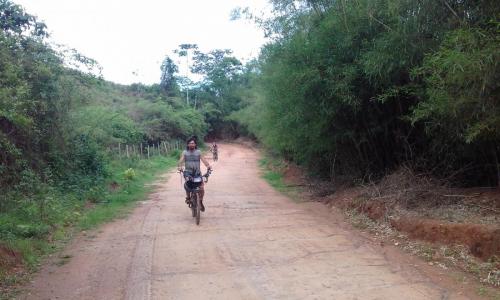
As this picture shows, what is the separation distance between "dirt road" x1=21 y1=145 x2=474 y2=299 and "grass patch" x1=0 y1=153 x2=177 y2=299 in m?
0.35

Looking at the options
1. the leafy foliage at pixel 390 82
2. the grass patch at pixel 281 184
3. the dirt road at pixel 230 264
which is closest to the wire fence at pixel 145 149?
the grass patch at pixel 281 184

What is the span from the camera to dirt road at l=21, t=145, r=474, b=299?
508 centimetres

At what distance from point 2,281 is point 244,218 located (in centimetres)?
494

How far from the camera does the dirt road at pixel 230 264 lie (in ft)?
16.7

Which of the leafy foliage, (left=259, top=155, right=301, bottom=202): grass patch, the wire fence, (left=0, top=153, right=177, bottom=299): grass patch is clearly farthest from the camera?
the wire fence

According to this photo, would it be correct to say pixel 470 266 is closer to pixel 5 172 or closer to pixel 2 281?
pixel 2 281

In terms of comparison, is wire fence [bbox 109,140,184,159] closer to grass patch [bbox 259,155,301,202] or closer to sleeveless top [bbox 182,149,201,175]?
grass patch [bbox 259,155,301,202]

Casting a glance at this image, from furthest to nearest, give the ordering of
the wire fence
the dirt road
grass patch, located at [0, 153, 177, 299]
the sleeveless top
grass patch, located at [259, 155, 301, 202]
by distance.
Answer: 1. the wire fence
2. grass patch, located at [259, 155, 301, 202]
3. the sleeveless top
4. grass patch, located at [0, 153, 177, 299]
5. the dirt road

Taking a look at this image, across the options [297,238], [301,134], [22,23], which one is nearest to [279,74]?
[301,134]

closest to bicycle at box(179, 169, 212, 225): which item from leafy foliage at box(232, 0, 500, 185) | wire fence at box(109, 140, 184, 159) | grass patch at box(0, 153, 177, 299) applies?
grass patch at box(0, 153, 177, 299)

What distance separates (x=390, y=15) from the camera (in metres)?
8.00

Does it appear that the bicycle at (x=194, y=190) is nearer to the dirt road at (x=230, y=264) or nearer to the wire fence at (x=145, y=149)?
the dirt road at (x=230, y=264)

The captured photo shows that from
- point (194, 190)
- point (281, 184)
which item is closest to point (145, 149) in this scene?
point (281, 184)

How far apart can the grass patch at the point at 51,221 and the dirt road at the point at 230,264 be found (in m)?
0.35
